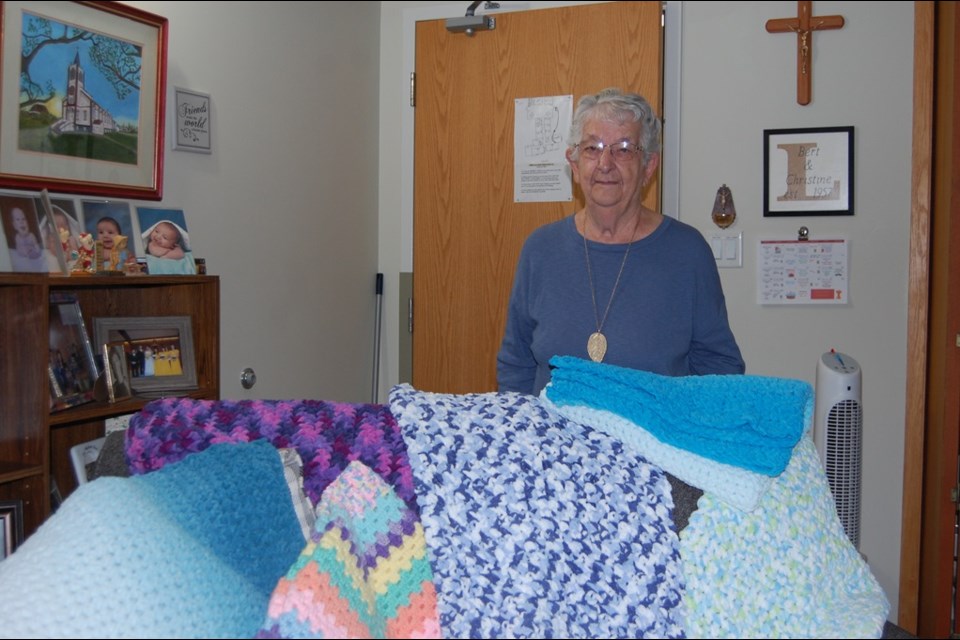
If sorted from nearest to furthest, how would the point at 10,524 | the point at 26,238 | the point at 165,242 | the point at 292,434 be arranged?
the point at 292,434 < the point at 10,524 < the point at 26,238 < the point at 165,242

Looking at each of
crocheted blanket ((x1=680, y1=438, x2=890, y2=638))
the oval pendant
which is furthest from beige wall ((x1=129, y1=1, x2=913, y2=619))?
crocheted blanket ((x1=680, y1=438, x2=890, y2=638))

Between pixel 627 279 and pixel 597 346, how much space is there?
17 cm

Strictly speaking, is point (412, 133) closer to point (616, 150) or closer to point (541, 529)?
point (616, 150)

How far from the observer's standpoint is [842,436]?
2203 millimetres

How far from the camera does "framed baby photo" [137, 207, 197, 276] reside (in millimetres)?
2119

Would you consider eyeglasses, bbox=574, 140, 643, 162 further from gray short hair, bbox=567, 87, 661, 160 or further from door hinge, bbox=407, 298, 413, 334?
door hinge, bbox=407, 298, 413, 334

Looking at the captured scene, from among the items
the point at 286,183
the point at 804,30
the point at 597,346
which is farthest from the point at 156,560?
the point at 804,30

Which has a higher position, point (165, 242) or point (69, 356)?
point (165, 242)

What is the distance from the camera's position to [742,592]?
3.61 ft

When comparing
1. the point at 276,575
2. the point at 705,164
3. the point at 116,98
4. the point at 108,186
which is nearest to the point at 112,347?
the point at 108,186

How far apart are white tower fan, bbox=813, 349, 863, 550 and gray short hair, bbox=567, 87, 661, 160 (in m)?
0.86

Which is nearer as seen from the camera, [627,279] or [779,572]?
[779,572]

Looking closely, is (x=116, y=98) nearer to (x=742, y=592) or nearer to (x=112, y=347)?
(x=112, y=347)

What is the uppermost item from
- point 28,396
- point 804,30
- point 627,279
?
point 804,30
